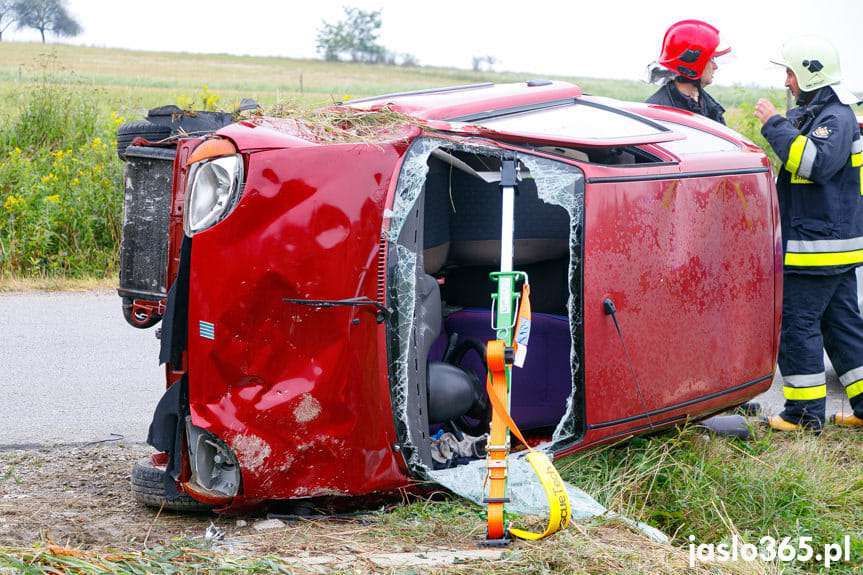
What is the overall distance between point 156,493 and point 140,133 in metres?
1.52

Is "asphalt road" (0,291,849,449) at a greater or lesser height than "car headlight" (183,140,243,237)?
lesser

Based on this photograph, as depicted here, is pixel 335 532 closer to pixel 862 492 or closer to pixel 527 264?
pixel 527 264

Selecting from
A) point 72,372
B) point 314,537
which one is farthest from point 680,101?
point 72,372

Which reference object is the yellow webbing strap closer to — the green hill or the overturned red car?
the overturned red car

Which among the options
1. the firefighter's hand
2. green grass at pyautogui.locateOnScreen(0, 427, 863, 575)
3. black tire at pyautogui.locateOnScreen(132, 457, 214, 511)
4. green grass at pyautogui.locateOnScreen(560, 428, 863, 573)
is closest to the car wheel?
black tire at pyautogui.locateOnScreen(132, 457, 214, 511)

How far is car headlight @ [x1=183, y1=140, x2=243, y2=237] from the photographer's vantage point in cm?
294

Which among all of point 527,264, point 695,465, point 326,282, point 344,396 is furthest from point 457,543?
point 527,264

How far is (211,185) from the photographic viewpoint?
3002 millimetres

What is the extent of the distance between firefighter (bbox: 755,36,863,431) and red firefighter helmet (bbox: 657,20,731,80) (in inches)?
19.3

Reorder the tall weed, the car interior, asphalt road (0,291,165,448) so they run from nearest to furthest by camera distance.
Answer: the car interior < asphalt road (0,291,165,448) < the tall weed

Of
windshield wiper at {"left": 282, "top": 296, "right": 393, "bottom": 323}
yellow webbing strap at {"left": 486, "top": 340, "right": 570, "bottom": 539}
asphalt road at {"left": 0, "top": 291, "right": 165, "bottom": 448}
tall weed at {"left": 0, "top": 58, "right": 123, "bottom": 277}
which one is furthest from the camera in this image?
tall weed at {"left": 0, "top": 58, "right": 123, "bottom": 277}

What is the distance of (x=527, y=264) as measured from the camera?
4.16 m

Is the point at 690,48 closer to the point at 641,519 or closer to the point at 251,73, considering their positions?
the point at 641,519

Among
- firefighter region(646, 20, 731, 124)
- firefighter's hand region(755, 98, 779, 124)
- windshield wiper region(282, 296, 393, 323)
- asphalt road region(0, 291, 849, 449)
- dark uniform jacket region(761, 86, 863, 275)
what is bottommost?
asphalt road region(0, 291, 849, 449)
